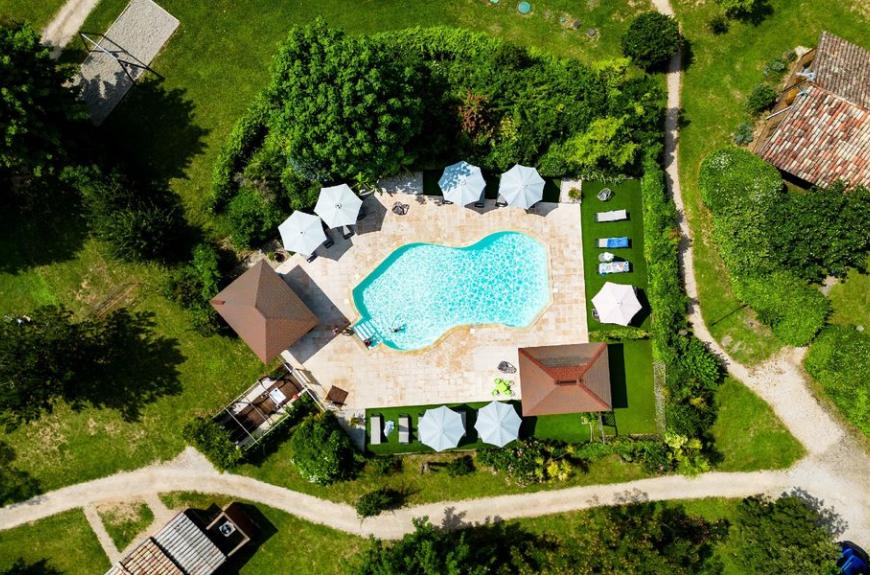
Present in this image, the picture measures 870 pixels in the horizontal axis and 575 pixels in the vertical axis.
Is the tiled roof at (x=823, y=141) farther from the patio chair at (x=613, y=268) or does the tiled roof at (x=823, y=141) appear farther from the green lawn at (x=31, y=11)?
the green lawn at (x=31, y=11)

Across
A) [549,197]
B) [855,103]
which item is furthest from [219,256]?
[855,103]

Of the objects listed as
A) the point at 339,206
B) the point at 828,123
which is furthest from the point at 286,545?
the point at 828,123

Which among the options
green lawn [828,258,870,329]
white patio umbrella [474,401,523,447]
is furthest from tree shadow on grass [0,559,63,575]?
green lawn [828,258,870,329]

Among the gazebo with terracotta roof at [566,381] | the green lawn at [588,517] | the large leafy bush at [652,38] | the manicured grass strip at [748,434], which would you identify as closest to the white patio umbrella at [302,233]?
the gazebo with terracotta roof at [566,381]

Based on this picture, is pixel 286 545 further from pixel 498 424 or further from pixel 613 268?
pixel 613 268

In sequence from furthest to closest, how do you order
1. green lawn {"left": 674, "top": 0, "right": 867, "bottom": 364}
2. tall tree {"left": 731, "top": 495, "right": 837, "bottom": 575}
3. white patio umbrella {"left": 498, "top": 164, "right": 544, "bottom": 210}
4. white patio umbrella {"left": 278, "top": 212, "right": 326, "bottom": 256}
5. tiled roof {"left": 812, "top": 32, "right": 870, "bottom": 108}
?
green lawn {"left": 674, "top": 0, "right": 867, "bottom": 364} → white patio umbrella {"left": 278, "top": 212, "right": 326, "bottom": 256} → white patio umbrella {"left": 498, "top": 164, "right": 544, "bottom": 210} → tiled roof {"left": 812, "top": 32, "right": 870, "bottom": 108} → tall tree {"left": 731, "top": 495, "right": 837, "bottom": 575}

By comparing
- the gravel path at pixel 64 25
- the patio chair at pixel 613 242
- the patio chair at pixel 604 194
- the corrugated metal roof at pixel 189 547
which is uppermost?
the gravel path at pixel 64 25

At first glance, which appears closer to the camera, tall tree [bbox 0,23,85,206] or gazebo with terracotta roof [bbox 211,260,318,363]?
tall tree [bbox 0,23,85,206]

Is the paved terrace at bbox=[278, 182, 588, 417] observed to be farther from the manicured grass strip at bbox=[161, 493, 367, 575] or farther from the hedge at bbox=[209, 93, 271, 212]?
the manicured grass strip at bbox=[161, 493, 367, 575]
